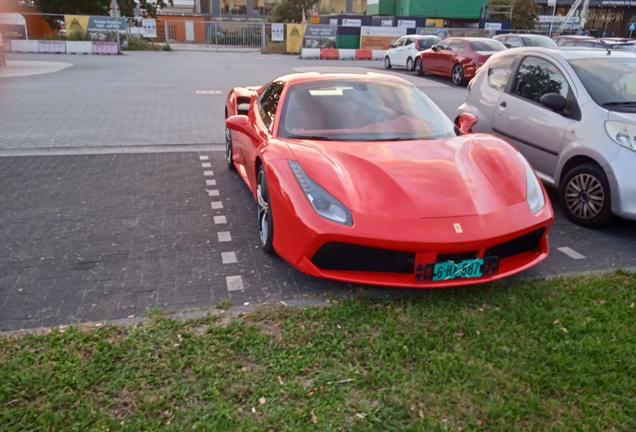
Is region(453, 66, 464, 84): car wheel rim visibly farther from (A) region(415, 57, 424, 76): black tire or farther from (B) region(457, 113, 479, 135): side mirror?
(B) region(457, 113, 479, 135): side mirror

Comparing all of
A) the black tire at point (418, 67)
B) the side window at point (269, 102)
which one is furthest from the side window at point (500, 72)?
the black tire at point (418, 67)

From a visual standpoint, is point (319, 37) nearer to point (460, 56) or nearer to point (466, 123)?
point (460, 56)

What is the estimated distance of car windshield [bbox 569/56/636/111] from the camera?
5.19 meters

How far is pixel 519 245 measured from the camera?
3740 millimetres

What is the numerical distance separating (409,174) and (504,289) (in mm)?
1017

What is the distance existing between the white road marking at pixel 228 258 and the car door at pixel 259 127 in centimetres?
84

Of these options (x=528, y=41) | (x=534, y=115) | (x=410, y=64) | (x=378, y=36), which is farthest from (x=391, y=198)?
(x=378, y=36)

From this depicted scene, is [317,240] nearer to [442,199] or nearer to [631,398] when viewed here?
[442,199]

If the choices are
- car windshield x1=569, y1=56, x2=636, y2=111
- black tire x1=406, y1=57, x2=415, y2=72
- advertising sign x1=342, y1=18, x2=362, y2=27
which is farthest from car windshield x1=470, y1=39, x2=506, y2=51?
advertising sign x1=342, y1=18, x2=362, y2=27

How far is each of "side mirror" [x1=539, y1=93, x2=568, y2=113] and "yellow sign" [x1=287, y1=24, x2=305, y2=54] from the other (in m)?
28.1

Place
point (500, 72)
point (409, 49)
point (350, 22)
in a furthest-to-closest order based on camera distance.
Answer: point (350, 22) < point (409, 49) < point (500, 72)

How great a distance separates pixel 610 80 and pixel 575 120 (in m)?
0.68

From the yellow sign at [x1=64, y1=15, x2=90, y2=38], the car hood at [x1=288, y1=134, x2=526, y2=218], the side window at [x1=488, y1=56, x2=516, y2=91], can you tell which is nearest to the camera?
the car hood at [x1=288, y1=134, x2=526, y2=218]

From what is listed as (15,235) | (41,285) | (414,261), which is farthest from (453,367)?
(15,235)
